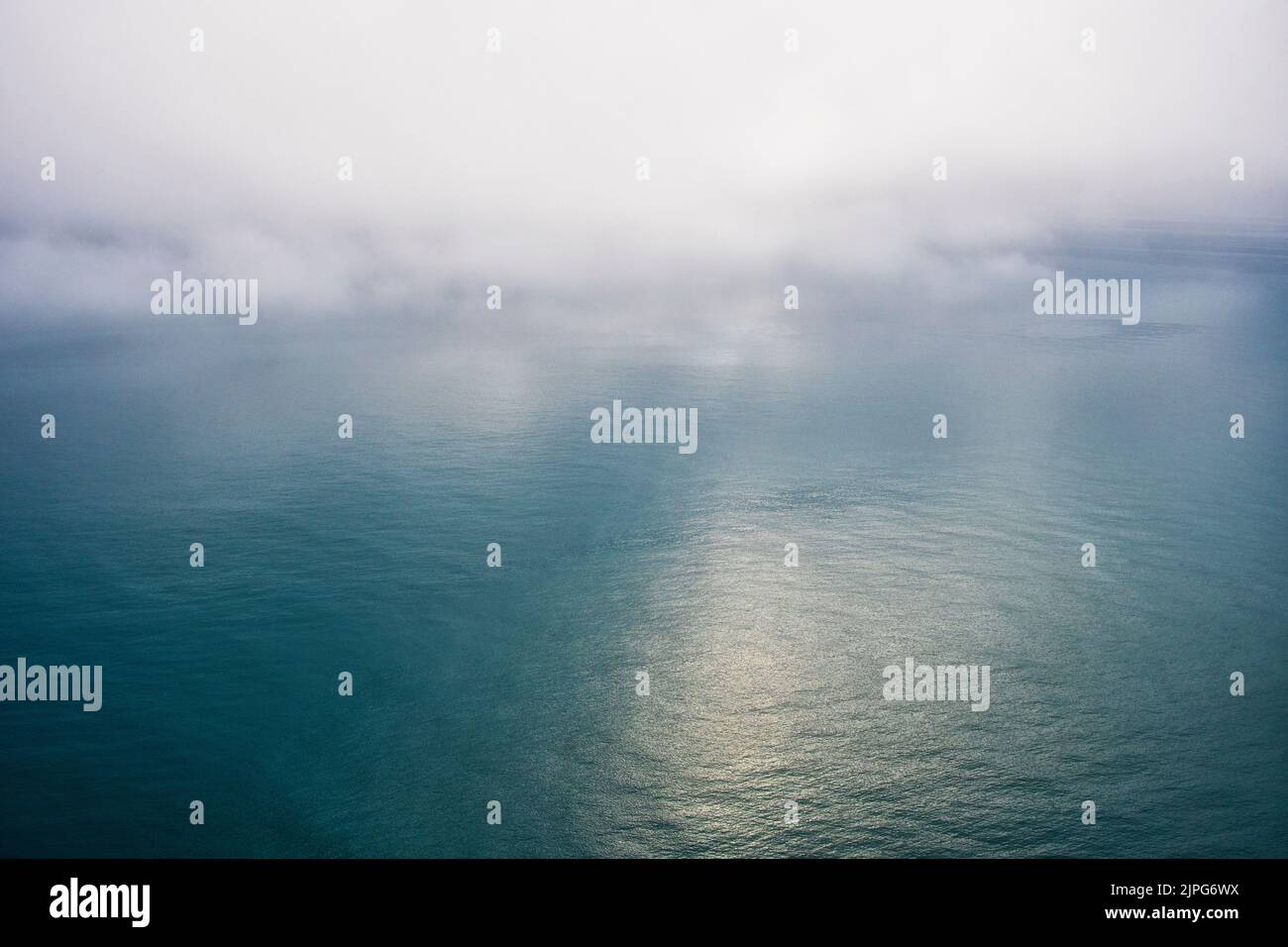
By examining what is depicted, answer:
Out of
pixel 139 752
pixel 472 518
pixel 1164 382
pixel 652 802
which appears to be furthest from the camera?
pixel 1164 382

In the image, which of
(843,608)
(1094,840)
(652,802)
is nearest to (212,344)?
(843,608)

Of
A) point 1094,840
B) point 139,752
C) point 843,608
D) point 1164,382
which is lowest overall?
point 1094,840

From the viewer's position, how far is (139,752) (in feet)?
75.9

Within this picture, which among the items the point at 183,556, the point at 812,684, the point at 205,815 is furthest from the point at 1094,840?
the point at 183,556

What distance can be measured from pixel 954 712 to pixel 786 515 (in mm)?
13265

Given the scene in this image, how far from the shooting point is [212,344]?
72125 millimetres

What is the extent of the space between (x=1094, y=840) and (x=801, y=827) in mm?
5403

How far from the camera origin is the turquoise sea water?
20.9 metres

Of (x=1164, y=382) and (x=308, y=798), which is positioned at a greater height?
(x=1164, y=382)

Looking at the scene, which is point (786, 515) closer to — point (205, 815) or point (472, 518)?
point (472, 518)

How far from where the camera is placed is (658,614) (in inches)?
1164

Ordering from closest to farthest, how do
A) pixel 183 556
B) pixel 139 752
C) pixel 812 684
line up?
pixel 139 752 → pixel 812 684 → pixel 183 556

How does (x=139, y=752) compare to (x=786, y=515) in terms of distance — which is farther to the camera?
(x=786, y=515)

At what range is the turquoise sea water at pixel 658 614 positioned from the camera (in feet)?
68.5
